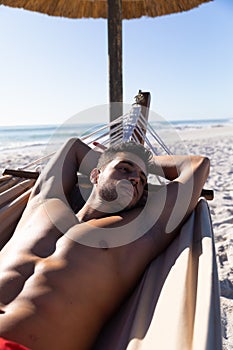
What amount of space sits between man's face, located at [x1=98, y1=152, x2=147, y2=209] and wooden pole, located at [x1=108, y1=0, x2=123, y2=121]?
157cm

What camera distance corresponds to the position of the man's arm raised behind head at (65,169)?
4.33ft

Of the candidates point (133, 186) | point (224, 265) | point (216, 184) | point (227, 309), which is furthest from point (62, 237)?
point (216, 184)

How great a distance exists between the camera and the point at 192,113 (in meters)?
29.6

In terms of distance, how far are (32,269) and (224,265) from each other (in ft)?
4.69

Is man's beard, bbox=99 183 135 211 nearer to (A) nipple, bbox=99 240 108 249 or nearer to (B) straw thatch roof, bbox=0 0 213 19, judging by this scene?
(A) nipple, bbox=99 240 108 249

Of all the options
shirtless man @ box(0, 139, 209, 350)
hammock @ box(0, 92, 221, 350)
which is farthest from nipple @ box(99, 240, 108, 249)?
hammock @ box(0, 92, 221, 350)

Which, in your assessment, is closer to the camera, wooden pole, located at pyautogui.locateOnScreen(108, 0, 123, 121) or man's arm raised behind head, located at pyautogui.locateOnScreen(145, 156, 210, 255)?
man's arm raised behind head, located at pyautogui.locateOnScreen(145, 156, 210, 255)

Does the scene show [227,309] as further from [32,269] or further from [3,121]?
[3,121]

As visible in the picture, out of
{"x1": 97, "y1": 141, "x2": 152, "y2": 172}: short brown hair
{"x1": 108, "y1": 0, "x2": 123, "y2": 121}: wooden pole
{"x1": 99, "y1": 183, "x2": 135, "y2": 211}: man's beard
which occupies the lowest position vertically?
{"x1": 99, "y1": 183, "x2": 135, "y2": 211}: man's beard

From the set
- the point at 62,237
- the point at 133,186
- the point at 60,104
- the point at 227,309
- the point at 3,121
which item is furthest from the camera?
the point at 60,104

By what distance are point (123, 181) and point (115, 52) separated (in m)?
1.84

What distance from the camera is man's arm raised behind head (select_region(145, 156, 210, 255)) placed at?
3.70 feet

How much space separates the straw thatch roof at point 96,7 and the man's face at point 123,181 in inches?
95.5

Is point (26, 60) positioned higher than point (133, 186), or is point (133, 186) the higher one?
point (26, 60)
